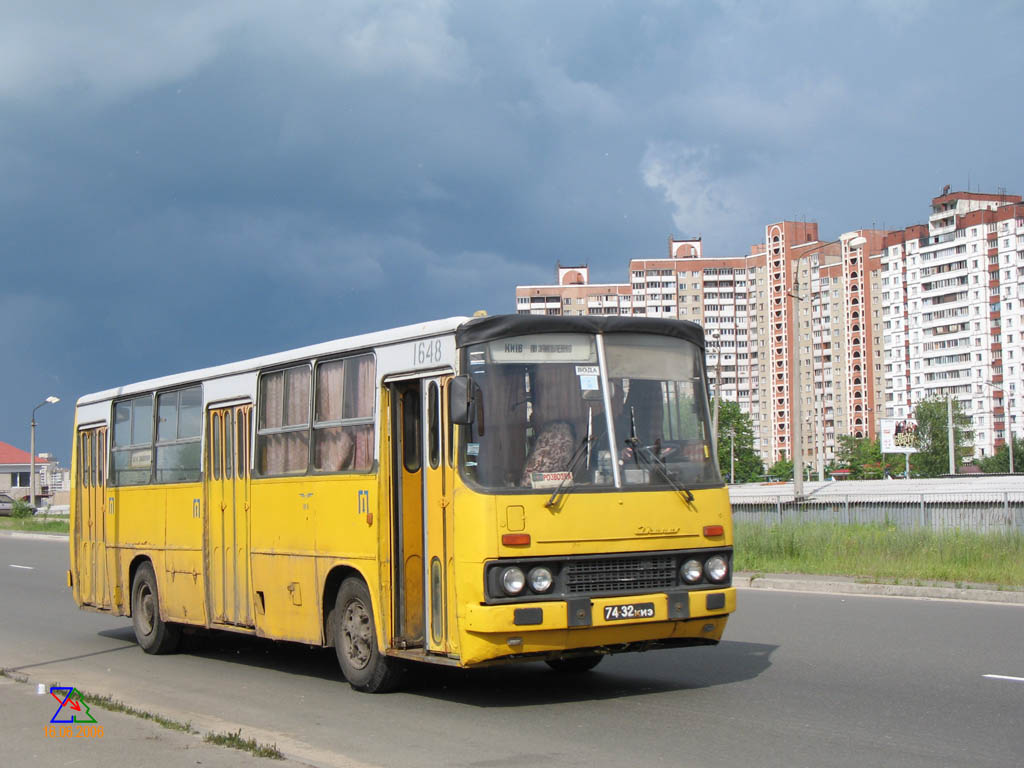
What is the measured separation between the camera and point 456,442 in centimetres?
934

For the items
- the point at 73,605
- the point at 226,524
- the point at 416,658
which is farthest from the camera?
the point at 73,605

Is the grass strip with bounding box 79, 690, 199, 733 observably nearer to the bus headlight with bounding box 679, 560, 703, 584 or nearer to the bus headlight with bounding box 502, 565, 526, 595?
the bus headlight with bounding box 502, 565, 526, 595

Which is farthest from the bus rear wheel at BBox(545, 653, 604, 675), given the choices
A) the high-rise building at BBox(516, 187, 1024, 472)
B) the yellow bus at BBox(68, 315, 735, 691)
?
the high-rise building at BBox(516, 187, 1024, 472)

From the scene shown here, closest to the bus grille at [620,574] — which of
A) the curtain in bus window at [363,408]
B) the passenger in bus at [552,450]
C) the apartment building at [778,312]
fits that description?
the passenger in bus at [552,450]

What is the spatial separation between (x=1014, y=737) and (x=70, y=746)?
5845mm

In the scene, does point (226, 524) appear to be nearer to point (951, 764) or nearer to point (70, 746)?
point (70, 746)

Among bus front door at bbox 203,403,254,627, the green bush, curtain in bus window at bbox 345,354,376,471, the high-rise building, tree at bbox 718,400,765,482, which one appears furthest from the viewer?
tree at bbox 718,400,765,482

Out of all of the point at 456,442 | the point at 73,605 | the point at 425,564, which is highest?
the point at 456,442

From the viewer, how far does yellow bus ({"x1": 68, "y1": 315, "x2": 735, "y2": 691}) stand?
29.7 feet

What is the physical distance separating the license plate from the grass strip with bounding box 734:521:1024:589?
A: 10148mm

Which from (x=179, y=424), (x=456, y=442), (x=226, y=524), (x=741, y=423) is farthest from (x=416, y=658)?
(x=741, y=423)

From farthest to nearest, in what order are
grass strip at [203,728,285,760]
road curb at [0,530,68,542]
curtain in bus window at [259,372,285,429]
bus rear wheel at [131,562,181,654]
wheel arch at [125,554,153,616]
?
1. road curb at [0,530,68,542]
2. wheel arch at [125,554,153,616]
3. bus rear wheel at [131,562,181,654]
4. curtain in bus window at [259,372,285,429]
5. grass strip at [203,728,285,760]

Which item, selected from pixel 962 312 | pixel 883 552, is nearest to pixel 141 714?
pixel 883 552

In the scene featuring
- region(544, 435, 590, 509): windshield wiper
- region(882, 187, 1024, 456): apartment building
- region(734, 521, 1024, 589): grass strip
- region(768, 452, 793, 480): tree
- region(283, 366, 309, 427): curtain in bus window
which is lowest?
region(768, 452, 793, 480): tree
